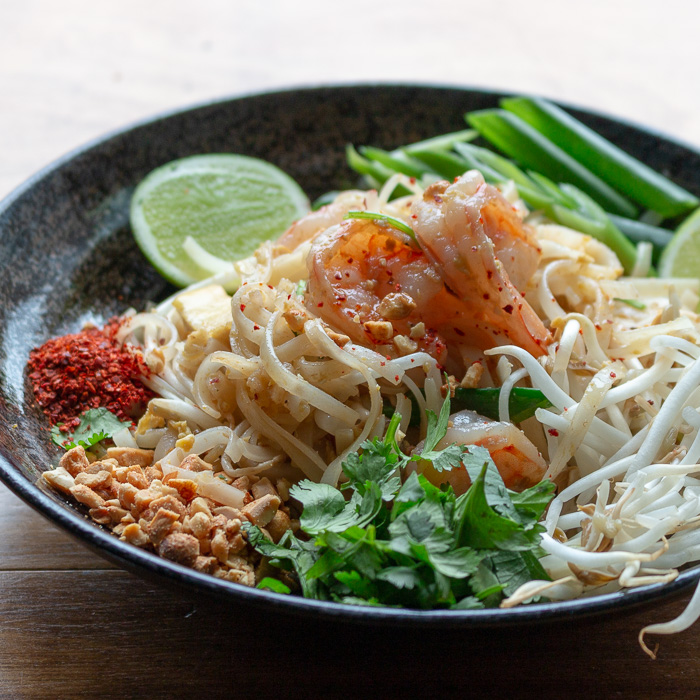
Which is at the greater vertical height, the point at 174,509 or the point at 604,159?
the point at 604,159

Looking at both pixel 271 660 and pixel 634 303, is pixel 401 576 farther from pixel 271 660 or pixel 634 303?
pixel 634 303

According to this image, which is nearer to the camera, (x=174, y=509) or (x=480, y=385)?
(x=174, y=509)

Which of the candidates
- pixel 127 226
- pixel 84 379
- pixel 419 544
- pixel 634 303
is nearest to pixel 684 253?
pixel 634 303

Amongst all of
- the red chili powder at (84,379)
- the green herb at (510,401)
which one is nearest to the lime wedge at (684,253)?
the green herb at (510,401)

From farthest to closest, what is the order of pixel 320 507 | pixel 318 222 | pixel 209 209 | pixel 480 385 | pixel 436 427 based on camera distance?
pixel 209 209, pixel 318 222, pixel 480 385, pixel 436 427, pixel 320 507

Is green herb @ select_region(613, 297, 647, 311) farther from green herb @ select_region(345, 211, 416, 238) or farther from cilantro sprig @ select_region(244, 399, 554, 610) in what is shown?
cilantro sprig @ select_region(244, 399, 554, 610)

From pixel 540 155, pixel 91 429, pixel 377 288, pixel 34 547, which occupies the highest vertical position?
pixel 540 155

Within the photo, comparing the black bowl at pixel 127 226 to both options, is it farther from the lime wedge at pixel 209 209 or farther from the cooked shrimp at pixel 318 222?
the cooked shrimp at pixel 318 222
